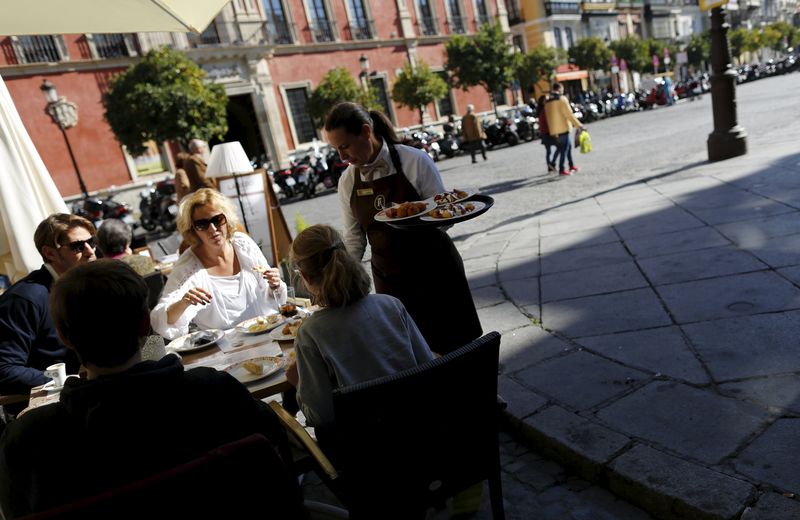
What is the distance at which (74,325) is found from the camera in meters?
1.40

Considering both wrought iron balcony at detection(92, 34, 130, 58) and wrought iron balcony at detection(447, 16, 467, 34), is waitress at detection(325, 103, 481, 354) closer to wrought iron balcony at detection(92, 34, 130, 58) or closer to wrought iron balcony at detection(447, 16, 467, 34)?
wrought iron balcony at detection(92, 34, 130, 58)

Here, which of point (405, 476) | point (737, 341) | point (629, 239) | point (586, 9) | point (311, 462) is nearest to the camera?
point (405, 476)

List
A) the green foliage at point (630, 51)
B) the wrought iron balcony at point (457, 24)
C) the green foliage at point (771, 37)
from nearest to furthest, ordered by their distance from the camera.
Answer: the wrought iron balcony at point (457, 24) < the green foliage at point (630, 51) < the green foliage at point (771, 37)

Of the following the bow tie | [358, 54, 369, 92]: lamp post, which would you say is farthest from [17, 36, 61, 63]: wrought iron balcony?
the bow tie

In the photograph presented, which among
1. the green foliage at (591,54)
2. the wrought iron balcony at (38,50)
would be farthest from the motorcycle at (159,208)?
the green foliage at (591,54)

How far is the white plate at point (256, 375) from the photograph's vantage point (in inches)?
85.5

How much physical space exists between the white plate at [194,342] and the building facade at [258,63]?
1739 cm

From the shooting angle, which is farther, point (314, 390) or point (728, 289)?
point (728, 289)

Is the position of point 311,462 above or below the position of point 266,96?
below

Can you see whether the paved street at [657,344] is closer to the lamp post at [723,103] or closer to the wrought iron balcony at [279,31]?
the lamp post at [723,103]

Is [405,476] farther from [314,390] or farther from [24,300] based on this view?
[24,300]

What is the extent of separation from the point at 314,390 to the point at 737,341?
2266mm

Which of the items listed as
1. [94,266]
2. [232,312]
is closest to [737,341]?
[232,312]

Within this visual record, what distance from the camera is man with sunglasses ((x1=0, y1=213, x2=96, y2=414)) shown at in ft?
8.46
